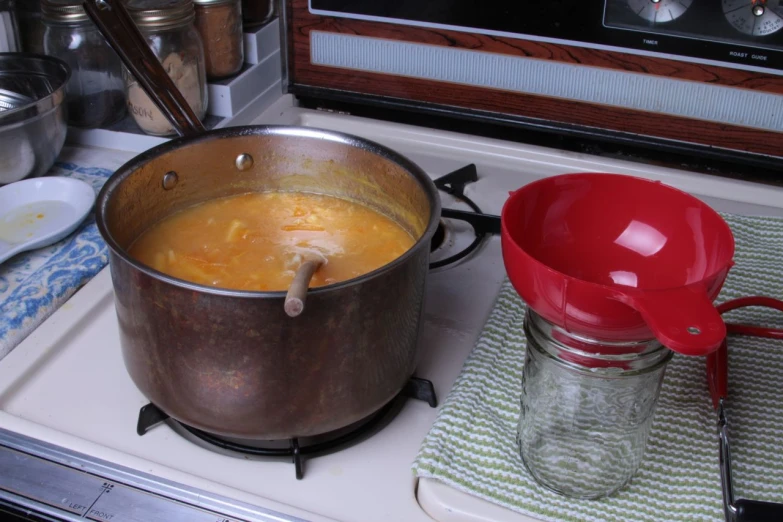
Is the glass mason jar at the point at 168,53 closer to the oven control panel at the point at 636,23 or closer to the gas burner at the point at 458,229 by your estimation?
the oven control panel at the point at 636,23

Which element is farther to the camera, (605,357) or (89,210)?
(89,210)

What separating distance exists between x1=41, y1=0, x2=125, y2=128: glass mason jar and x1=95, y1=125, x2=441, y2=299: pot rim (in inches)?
15.2

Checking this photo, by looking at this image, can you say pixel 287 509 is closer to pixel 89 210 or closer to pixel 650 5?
pixel 89 210

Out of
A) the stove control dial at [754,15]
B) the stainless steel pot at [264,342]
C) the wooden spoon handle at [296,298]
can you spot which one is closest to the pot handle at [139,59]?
the stainless steel pot at [264,342]

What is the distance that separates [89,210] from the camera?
3.05 ft

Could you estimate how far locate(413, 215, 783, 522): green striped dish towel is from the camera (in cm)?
60

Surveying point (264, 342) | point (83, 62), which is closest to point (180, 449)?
point (264, 342)

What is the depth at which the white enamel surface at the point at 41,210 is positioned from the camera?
89cm

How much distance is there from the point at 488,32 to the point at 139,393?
24.5 inches

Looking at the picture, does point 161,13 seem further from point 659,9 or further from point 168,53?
point 659,9

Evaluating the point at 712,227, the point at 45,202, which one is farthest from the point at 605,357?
the point at 45,202

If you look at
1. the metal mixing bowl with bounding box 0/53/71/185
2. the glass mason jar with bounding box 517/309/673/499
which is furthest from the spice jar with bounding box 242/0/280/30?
the glass mason jar with bounding box 517/309/673/499

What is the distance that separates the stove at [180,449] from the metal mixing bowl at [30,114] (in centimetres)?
22

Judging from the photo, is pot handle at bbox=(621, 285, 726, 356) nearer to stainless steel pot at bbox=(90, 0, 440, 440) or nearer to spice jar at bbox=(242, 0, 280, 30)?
stainless steel pot at bbox=(90, 0, 440, 440)
